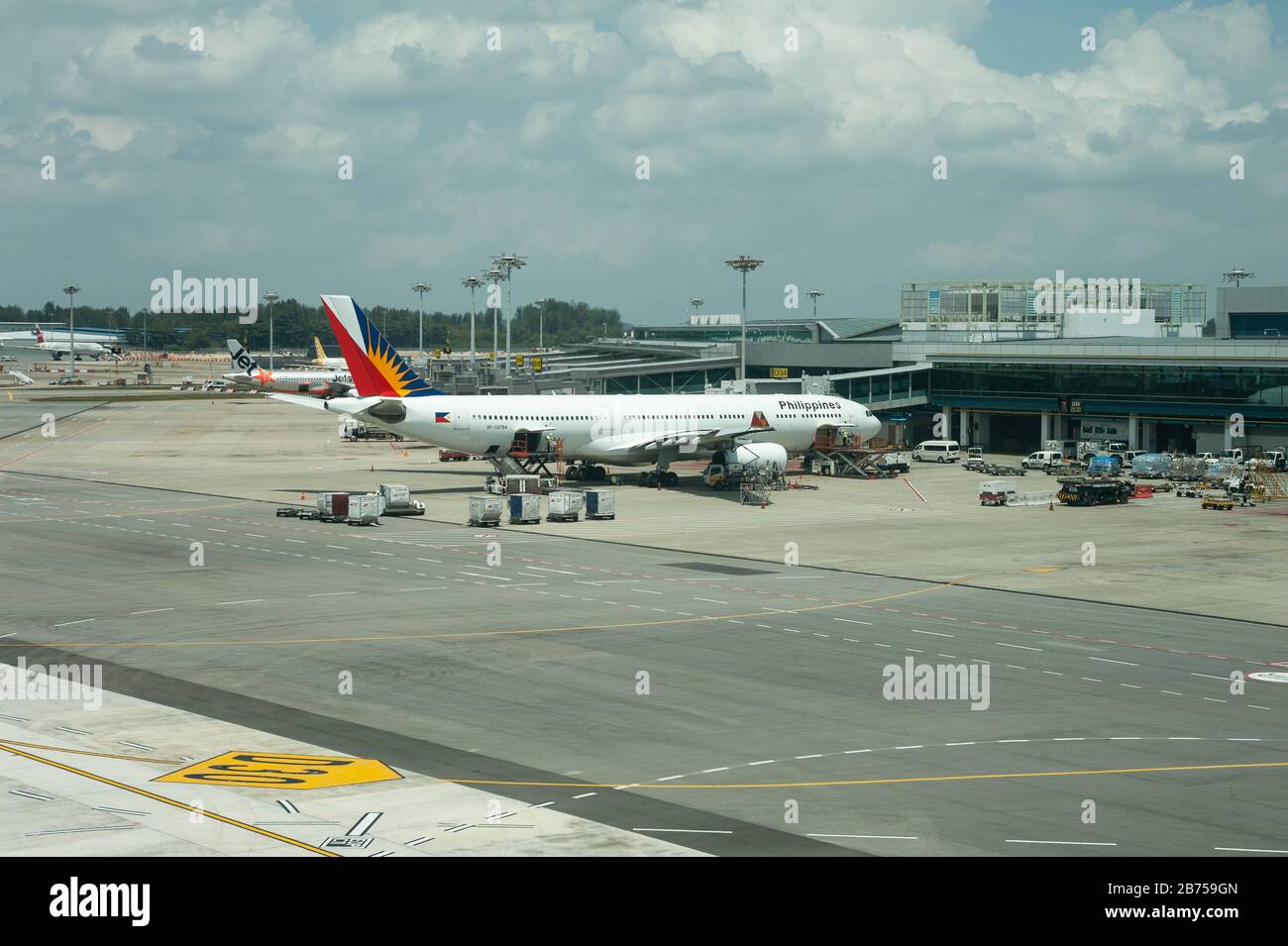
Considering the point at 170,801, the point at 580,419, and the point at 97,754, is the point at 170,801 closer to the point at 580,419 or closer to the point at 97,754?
the point at 97,754

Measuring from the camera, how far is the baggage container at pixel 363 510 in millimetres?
64812

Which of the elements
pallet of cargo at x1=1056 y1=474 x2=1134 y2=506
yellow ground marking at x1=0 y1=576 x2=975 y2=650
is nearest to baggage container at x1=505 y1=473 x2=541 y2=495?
pallet of cargo at x1=1056 y1=474 x2=1134 y2=506

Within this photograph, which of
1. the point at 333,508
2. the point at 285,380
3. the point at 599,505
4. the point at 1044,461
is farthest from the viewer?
the point at 285,380

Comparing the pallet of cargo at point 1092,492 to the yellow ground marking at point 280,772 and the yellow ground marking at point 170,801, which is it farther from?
the yellow ground marking at point 170,801

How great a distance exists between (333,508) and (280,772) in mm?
43165

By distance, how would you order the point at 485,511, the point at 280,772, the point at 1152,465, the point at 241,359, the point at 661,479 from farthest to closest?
1. the point at 241,359
2. the point at 1152,465
3. the point at 661,479
4. the point at 485,511
5. the point at 280,772

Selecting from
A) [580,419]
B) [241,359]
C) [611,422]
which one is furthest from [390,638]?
[241,359]

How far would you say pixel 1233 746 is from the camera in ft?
89.8

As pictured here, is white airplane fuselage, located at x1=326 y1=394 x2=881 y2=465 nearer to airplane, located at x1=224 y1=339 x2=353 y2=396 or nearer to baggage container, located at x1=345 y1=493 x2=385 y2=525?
baggage container, located at x1=345 y1=493 x2=385 y2=525

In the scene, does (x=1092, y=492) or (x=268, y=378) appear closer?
(x=1092, y=492)

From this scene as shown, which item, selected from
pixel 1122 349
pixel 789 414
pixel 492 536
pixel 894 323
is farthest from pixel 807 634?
pixel 894 323

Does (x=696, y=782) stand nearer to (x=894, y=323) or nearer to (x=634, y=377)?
(x=634, y=377)

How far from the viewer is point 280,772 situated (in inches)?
955

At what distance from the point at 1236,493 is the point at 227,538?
5509 cm
